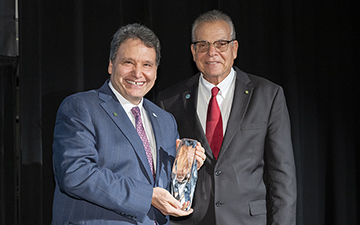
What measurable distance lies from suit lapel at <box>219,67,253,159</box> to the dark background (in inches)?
31.9

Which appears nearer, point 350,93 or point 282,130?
point 282,130

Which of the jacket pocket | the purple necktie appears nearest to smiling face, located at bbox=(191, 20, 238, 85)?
the purple necktie

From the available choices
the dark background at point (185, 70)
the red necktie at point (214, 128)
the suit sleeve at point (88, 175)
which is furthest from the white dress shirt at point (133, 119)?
the dark background at point (185, 70)

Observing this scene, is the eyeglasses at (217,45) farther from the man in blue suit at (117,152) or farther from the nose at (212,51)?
the man in blue suit at (117,152)

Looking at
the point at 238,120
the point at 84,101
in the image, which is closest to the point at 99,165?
the point at 84,101

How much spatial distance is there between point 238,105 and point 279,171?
0.42 m

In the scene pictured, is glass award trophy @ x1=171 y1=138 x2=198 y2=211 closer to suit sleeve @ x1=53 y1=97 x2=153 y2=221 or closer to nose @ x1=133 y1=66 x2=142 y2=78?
suit sleeve @ x1=53 y1=97 x2=153 y2=221

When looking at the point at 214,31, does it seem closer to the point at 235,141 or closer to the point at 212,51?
the point at 212,51

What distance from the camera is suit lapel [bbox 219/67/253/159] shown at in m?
1.99

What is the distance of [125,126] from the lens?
1.65 meters

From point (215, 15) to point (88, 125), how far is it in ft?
3.39

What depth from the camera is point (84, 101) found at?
1626 millimetres

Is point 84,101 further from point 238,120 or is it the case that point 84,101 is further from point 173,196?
point 238,120

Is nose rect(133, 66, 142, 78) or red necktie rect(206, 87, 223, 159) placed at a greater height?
nose rect(133, 66, 142, 78)
